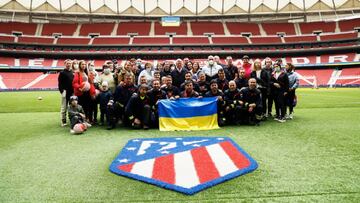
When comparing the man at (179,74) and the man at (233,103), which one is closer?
the man at (233,103)

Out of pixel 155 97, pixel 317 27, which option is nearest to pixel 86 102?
pixel 155 97

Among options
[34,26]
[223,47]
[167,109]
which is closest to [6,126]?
[167,109]

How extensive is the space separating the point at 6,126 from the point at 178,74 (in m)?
5.56

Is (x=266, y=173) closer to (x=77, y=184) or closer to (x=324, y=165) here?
(x=324, y=165)

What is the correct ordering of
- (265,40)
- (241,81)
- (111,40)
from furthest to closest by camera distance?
(265,40) < (111,40) < (241,81)

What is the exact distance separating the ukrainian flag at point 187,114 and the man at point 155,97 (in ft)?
Answer: 0.56

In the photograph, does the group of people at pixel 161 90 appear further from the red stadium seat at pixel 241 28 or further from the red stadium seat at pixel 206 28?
the red stadium seat at pixel 241 28

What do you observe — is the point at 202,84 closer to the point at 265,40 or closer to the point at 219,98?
the point at 219,98

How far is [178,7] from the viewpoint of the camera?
50.0m

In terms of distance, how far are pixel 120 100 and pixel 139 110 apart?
0.65 m

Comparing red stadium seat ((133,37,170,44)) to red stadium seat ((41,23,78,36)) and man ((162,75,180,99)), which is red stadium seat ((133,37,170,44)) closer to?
red stadium seat ((41,23,78,36))

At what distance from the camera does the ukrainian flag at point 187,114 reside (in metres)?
8.27

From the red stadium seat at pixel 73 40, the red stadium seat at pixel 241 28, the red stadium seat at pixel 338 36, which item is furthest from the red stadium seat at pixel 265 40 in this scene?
the red stadium seat at pixel 73 40

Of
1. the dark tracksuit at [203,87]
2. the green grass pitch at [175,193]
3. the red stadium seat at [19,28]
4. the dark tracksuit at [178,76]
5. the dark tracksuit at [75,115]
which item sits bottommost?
the green grass pitch at [175,193]
